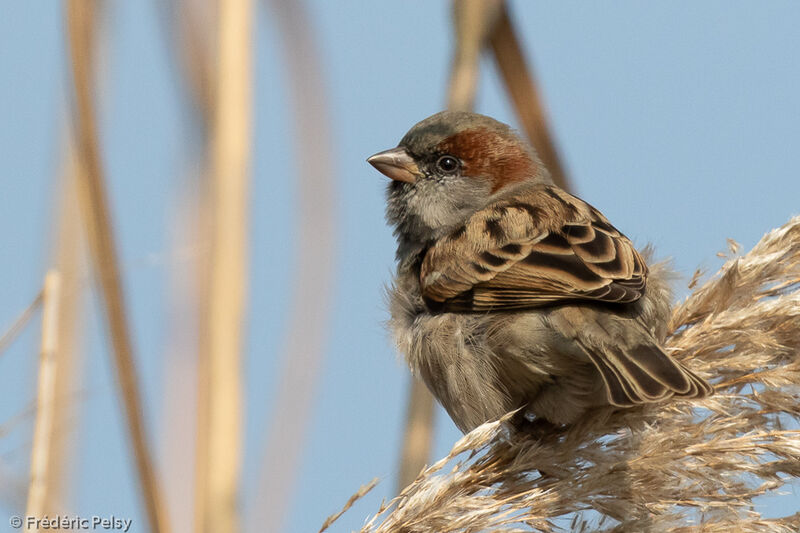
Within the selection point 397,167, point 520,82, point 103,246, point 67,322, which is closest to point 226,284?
point 103,246

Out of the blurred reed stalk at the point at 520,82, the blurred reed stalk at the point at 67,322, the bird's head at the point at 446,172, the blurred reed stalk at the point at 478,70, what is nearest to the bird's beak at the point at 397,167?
the bird's head at the point at 446,172

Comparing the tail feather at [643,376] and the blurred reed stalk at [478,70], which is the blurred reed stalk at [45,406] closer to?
the blurred reed stalk at [478,70]

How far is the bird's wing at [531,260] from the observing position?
7.07ft

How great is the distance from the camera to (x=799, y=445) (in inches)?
66.3

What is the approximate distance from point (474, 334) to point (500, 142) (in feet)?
2.52

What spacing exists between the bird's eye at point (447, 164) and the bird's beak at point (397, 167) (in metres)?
0.07

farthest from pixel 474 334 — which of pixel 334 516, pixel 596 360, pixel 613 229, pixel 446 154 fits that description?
pixel 334 516

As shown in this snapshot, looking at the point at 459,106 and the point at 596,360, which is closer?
the point at 596,360

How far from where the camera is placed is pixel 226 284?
5.38ft

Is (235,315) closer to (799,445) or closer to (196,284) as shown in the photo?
(196,284)

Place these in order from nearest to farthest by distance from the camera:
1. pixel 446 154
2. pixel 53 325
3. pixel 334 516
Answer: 1. pixel 334 516
2. pixel 53 325
3. pixel 446 154

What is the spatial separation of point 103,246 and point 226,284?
0.23 m

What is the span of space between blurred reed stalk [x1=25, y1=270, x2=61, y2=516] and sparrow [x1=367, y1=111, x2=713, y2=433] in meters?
0.99

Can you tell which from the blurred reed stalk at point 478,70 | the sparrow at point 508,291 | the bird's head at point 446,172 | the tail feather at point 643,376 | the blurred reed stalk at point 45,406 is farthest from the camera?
the bird's head at point 446,172
